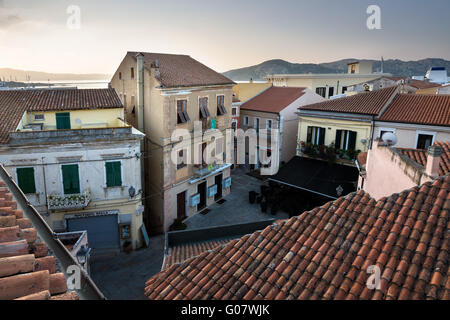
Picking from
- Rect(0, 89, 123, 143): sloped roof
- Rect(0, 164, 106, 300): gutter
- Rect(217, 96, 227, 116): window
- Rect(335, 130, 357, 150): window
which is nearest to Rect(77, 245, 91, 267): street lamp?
Rect(0, 164, 106, 300): gutter

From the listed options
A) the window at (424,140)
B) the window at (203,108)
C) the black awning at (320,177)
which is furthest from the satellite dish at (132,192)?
the window at (424,140)

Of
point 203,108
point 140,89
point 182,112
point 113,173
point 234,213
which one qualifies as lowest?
point 234,213

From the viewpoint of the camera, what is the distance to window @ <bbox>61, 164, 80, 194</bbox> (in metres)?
16.7

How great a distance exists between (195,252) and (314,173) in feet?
44.9

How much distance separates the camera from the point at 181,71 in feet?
77.6

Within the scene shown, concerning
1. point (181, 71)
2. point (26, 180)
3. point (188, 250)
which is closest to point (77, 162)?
point (26, 180)

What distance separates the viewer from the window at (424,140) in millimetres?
20114

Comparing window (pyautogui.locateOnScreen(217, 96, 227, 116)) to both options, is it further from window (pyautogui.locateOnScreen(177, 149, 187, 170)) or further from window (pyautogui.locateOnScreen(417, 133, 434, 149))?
window (pyautogui.locateOnScreen(417, 133, 434, 149))

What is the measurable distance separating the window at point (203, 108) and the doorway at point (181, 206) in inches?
239

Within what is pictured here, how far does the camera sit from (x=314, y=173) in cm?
2338

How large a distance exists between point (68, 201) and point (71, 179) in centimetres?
119

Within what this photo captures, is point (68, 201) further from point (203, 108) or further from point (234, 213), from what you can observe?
point (234, 213)
